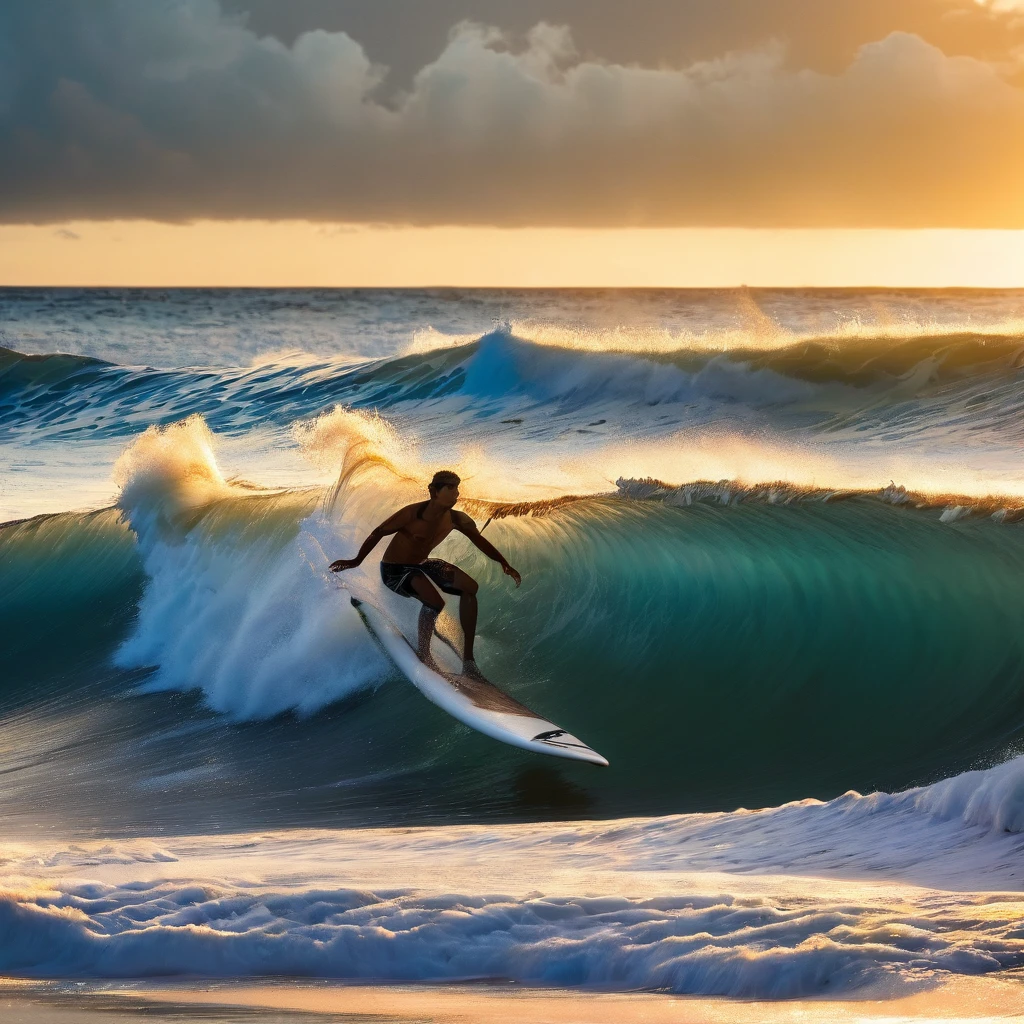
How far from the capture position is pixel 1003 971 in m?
3.27

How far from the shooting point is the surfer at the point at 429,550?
7359mm

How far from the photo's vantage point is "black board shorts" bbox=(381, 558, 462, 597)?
749cm

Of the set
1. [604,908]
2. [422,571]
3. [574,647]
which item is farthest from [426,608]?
[604,908]

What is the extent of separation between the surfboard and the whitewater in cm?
12

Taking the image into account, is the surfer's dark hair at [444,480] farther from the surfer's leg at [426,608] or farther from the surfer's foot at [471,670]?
the surfer's foot at [471,670]

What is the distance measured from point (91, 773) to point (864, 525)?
5.35 meters

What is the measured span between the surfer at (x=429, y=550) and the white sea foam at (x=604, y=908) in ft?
8.00

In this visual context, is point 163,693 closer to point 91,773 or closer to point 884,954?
point 91,773

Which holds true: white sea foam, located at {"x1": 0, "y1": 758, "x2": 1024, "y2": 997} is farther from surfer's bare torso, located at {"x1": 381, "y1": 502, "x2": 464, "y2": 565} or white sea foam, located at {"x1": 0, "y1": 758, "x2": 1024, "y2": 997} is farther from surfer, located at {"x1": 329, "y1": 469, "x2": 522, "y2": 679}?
surfer's bare torso, located at {"x1": 381, "y1": 502, "x2": 464, "y2": 565}

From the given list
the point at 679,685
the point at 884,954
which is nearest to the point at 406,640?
the point at 679,685

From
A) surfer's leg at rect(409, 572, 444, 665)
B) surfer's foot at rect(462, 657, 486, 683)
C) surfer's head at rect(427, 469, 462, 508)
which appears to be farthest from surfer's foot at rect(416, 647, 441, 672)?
surfer's head at rect(427, 469, 462, 508)

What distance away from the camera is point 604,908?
3938 millimetres

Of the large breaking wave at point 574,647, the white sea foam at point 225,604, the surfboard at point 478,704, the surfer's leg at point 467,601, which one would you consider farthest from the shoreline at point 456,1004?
the white sea foam at point 225,604

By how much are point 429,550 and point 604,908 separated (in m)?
3.75
